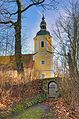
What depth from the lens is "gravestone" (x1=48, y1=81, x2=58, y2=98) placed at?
54.1 ft

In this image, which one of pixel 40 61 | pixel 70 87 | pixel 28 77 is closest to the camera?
pixel 70 87

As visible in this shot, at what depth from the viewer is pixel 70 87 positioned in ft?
38.8

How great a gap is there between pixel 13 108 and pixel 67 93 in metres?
2.21

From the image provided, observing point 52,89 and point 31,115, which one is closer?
point 31,115

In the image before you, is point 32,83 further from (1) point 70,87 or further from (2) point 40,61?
(2) point 40,61

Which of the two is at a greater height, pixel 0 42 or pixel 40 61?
pixel 40 61

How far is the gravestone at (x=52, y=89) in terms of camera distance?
1648 centimetres

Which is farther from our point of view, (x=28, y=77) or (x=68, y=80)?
(x=28, y=77)

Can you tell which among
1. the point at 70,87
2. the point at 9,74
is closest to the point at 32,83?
the point at 9,74

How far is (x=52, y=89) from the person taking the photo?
17.6 m

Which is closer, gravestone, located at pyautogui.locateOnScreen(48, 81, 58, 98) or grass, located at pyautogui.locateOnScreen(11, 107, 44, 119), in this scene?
grass, located at pyautogui.locateOnScreen(11, 107, 44, 119)

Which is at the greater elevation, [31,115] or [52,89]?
[52,89]

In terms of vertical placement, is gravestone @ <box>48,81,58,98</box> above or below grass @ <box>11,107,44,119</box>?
above

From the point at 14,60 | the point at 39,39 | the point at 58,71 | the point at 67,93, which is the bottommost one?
the point at 67,93
